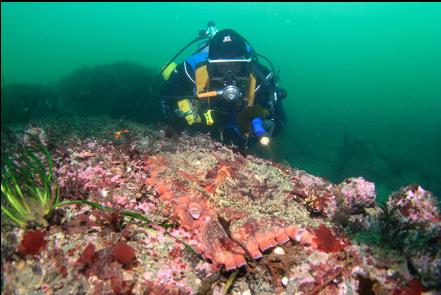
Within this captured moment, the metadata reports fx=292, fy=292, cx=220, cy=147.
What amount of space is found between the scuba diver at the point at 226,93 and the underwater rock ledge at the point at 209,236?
7.00ft

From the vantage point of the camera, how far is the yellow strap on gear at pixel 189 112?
7117 mm

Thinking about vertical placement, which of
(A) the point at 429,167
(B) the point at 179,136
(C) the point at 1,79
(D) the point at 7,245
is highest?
(C) the point at 1,79

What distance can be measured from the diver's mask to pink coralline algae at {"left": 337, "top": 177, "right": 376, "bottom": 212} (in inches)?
130

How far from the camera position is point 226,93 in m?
6.09

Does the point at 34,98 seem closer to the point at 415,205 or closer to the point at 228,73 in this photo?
the point at 228,73

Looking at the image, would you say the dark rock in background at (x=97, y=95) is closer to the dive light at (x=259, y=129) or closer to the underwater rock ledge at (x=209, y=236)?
the dive light at (x=259, y=129)

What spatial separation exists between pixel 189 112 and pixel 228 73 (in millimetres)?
1440

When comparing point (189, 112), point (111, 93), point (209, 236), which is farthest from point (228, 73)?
point (111, 93)

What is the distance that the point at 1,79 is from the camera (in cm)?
230

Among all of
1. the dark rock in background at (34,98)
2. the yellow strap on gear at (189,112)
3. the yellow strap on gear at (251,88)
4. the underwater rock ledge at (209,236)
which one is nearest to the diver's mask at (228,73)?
the yellow strap on gear at (251,88)

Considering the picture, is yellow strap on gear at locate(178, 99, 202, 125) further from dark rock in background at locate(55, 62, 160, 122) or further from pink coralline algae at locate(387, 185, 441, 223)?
pink coralline algae at locate(387, 185, 441, 223)

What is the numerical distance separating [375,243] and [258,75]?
5.12 meters

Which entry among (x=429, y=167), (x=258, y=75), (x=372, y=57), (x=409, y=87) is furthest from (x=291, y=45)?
(x=258, y=75)

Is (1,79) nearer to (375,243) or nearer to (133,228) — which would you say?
(133,228)
